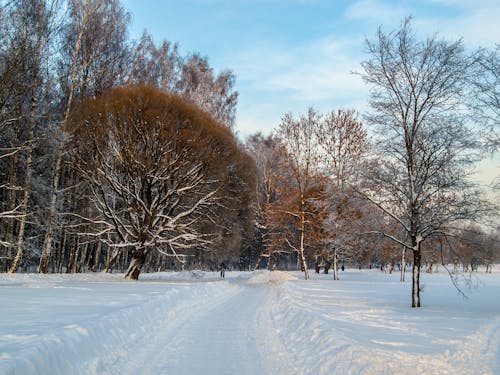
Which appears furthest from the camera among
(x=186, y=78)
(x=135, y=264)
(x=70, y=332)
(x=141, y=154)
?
(x=186, y=78)

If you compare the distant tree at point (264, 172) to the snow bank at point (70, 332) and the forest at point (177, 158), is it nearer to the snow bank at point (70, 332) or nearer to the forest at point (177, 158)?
the forest at point (177, 158)

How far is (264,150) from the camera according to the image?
163 ft

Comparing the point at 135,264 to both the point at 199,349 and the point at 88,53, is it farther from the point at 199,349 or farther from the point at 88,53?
the point at 199,349

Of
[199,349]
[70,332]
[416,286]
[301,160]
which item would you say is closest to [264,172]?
[301,160]

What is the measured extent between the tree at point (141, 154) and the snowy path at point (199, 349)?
15095mm

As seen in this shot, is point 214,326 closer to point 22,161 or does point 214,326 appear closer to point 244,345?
point 244,345

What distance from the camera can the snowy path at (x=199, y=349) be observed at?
595 cm

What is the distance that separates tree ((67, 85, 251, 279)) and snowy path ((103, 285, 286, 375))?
15.1 m

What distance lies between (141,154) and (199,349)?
19622 mm

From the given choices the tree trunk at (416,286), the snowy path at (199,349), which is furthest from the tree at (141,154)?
the snowy path at (199,349)

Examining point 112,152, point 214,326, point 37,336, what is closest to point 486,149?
point 214,326

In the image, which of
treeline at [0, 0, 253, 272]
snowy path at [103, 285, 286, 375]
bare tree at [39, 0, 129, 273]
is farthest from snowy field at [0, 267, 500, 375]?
bare tree at [39, 0, 129, 273]

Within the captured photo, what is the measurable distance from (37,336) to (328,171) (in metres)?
27.7

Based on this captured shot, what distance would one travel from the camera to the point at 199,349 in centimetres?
717
